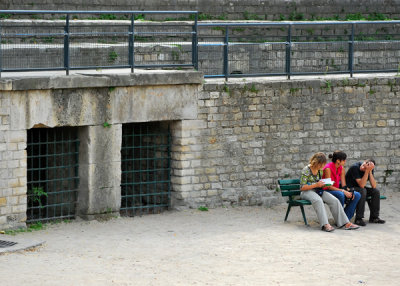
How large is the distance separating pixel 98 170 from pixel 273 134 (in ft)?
10.9

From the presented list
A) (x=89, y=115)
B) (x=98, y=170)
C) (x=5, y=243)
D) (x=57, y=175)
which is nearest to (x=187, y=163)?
(x=98, y=170)


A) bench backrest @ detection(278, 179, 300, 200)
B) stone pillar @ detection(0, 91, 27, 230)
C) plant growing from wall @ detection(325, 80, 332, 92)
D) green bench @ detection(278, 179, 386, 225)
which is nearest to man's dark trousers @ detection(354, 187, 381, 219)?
green bench @ detection(278, 179, 386, 225)

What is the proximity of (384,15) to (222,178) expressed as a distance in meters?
11.8

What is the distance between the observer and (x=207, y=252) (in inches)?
458

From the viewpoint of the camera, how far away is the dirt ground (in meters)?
10.3

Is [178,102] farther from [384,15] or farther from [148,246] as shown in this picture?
[384,15]

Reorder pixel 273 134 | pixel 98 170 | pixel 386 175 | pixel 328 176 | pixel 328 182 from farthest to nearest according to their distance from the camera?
pixel 386 175
pixel 273 134
pixel 328 176
pixel 98 170
pixel 328 182

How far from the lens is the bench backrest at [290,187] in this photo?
13559 millimetres

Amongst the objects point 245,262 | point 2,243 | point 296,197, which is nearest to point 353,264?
point 245,262

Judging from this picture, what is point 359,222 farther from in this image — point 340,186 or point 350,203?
point 340,186

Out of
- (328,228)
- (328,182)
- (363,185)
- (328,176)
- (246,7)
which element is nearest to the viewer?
(328,228)

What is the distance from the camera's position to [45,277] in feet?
32.9

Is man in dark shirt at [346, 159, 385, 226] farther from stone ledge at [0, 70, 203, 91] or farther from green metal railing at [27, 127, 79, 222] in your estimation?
green metal railing at [27, 127, 79, 222]

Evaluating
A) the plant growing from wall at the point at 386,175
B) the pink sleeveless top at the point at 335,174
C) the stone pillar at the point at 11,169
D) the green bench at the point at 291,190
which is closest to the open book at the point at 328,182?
the pink sleeveless top at the point at 335,174
